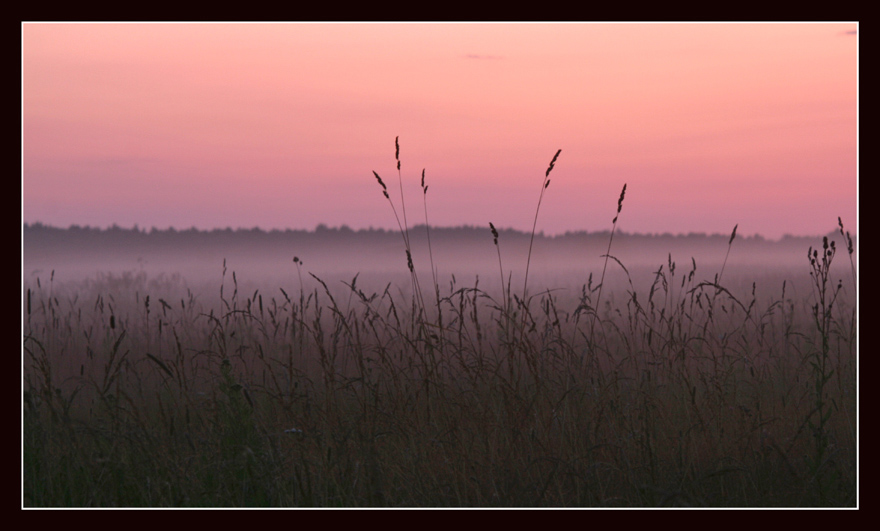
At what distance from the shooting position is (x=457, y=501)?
236cm

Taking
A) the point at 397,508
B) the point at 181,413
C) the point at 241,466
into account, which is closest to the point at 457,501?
the point at 397,508

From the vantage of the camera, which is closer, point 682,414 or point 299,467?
point 299,467

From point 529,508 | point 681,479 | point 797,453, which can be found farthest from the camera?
point 797,453

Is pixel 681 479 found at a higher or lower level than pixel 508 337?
lower

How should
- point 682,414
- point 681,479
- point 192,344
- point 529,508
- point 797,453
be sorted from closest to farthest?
point 529,508 → point 681,479 → point 797,453 → point 682,414 → point 192,344

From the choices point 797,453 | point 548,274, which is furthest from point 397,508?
point 548,274

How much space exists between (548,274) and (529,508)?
8.63 m

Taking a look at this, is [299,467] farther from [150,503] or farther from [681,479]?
[681,479]

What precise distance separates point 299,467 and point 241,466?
21 centimetres

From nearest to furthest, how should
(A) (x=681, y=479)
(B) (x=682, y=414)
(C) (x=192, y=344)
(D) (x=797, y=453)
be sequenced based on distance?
(A) (x=681, y=479) < (D) (x=797, y=453) < (B) (x=682, y=414) < (C) (x=192, y=344)

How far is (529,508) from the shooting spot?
229cm

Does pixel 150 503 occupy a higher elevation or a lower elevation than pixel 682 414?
lower

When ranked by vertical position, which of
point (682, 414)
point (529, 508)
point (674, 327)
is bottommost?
point (529, 508)

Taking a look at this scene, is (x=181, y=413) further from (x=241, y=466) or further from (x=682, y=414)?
(x=682, y=414)
